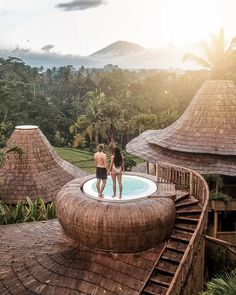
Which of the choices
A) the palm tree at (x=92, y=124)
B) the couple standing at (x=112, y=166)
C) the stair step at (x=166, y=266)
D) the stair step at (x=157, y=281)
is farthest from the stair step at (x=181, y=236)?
the palm tree at (x=92, y=124)

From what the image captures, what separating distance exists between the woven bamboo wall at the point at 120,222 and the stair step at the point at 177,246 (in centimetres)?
23

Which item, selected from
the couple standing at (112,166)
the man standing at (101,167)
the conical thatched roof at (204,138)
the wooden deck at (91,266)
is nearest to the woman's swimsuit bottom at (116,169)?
the couple standing at (112,166)

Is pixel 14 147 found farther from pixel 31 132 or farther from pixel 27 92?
pixel 27 92

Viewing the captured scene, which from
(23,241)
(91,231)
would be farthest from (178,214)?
(23,241)

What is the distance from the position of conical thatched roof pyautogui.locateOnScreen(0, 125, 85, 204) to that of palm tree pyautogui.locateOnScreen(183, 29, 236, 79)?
10913 mm

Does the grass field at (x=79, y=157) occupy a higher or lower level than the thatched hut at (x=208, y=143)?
lower

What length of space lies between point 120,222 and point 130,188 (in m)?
A: 2.03

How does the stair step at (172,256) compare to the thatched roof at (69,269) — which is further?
the stair step at (172,256)

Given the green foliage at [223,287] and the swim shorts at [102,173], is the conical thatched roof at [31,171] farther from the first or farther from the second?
the green foliage at [223,287]

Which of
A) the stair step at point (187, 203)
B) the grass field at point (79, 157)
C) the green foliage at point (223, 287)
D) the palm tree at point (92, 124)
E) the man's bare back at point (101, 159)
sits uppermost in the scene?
the man's bare back at point (101, 159)

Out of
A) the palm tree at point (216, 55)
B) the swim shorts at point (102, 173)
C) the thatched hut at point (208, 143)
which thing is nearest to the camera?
the swim shorts at point (102, 173)

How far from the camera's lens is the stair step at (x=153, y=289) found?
28.9 feet

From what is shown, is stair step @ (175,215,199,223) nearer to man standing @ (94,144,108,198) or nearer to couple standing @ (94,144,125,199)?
couple standing @ (94,144,125,199)

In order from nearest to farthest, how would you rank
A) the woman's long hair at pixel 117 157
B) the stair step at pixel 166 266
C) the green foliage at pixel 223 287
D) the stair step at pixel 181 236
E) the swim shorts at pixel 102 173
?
the green foliage at pixel 223 287 → the stair step at pixel 166 266 → the stair step at pixel 181 236 → the woman's long hair at pixel 117 157 → the swim shorts at pixel 102 173
